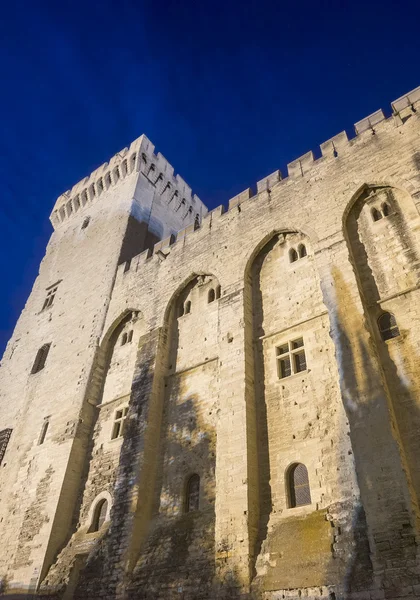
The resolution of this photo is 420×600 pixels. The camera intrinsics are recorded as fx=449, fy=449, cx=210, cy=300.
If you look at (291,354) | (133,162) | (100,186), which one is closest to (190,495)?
(291,354)

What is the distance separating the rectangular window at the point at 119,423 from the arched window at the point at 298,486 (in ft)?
18.1

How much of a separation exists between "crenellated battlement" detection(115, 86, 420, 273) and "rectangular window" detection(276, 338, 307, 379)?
543 cm

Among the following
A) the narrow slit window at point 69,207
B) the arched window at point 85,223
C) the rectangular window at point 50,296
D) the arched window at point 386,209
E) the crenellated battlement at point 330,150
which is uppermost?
the narrow slit window at point 69,207

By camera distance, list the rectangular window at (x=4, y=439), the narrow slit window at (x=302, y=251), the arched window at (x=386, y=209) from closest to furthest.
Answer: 1. the arched window at (x=386, y=209)
2. the narrow slit window at (x=302, y=251)
3. the rectangular window at (x=4, y=439)

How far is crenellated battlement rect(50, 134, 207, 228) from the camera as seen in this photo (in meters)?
22.0

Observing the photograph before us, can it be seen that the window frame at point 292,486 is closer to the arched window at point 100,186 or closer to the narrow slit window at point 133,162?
the narrow slit window at point 133,162

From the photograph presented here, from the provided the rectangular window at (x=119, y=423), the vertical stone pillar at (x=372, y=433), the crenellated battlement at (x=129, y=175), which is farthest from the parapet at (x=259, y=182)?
the rectangular window at (x=119, y=423)

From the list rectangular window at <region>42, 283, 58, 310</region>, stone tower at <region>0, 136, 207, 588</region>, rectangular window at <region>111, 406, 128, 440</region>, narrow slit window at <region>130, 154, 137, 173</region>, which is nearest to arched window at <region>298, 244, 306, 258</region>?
stone tower at <region>0, 136, 207, 588</region>

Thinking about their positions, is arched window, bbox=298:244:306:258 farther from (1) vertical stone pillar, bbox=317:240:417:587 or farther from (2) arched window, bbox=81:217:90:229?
(2) arched window, bbox=81:217:90:229

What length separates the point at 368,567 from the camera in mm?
6594

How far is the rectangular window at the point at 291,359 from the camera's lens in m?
9.98

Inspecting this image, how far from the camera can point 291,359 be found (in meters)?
10.1

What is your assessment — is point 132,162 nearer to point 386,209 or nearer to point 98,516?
point 386,209

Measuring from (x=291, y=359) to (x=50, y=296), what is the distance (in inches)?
501
